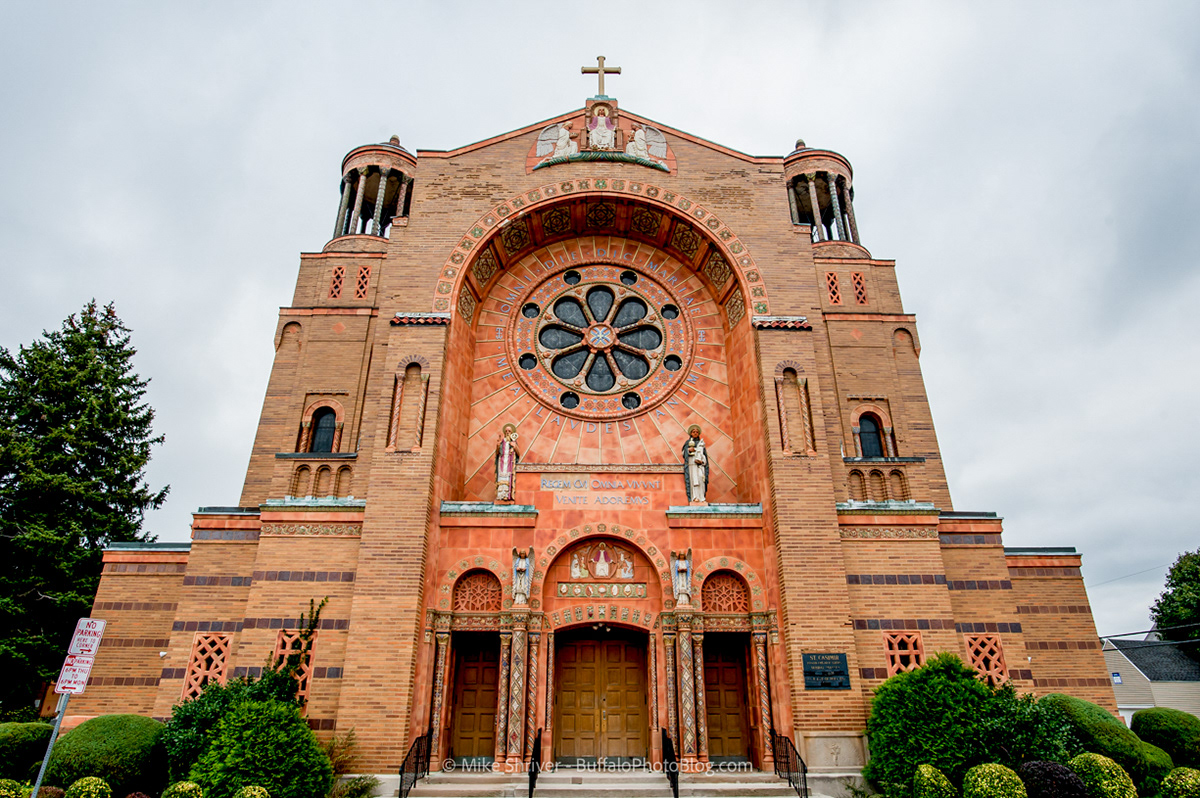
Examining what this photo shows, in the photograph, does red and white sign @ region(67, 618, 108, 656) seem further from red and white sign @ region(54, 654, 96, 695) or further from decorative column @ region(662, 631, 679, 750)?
decorative column @ region(662, 631, 679, 750)

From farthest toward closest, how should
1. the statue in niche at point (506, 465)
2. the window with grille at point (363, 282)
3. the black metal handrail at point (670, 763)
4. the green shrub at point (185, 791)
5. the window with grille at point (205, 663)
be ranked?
the window with grille at point (363, 282), the statue in niche at point (506, 465), the window with grille at point (205, 663), the black metal handrail at point (670, 763), the green shrub at point (185, 791)

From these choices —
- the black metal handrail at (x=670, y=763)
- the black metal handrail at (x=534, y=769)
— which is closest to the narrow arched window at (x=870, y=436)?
the black metal handrail at (x=670, y=763)

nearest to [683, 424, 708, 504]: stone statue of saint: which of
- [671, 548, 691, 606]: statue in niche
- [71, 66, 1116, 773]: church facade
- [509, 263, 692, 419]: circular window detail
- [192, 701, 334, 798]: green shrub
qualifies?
[71, 66, 1116, 773]: church facade

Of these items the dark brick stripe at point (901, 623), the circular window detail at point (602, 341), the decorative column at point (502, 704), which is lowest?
the decorative column at point (502, 704)

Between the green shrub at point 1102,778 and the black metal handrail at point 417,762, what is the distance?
34.2 feet

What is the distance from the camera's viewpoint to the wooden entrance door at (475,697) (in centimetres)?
1419

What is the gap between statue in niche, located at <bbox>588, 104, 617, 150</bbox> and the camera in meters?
18.4

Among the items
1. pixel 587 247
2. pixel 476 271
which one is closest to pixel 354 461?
pixel 476 271

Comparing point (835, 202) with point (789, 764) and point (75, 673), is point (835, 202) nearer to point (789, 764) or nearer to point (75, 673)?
point (789, 764)

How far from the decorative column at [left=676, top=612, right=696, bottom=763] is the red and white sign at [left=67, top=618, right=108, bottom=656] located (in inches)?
375

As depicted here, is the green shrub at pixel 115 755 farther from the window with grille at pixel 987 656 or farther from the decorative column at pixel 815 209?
the decorative column at pixel 815 209

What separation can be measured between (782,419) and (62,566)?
60.3 ft

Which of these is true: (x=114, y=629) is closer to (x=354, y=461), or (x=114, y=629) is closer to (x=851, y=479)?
(x=354, y=461)

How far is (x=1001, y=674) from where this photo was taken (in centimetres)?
1415
